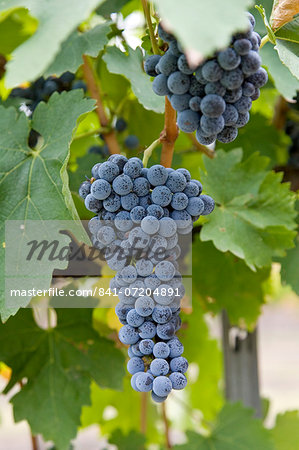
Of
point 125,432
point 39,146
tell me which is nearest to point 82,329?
point 39,146

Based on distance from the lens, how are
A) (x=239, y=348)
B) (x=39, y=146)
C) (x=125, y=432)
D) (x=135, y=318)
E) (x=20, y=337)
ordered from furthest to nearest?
(x=125, y=432)
(x=239, y=348)
(x=20, y=337)
(x=39, y=146)
(x=135, y=318)

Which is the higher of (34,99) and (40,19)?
(40,19)

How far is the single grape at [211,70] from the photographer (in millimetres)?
410

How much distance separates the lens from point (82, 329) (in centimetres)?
82

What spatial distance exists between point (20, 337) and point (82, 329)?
99 millimetres

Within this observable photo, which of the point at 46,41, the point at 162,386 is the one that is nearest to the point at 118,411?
the point at 162,386

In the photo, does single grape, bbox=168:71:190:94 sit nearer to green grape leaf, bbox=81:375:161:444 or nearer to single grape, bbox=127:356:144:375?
single grape, bbox=127:356:144:375

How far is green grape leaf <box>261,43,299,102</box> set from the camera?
68cm

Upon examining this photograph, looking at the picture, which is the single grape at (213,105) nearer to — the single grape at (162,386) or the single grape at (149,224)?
the single grape at (149,224)

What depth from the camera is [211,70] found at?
41 cm

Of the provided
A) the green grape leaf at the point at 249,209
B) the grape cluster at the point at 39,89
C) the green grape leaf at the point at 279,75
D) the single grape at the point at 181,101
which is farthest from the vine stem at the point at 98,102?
the single grape at the point at 181,101

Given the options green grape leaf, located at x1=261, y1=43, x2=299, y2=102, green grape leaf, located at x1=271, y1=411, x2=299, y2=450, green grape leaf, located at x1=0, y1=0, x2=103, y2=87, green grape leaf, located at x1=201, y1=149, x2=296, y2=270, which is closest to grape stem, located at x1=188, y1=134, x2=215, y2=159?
green grape leaf, located at x1=201, y1=149, x2=296, y2=270

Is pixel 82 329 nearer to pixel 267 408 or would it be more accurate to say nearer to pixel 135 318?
pixel 135 318

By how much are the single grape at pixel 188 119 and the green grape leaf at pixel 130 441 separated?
794 millimetres
